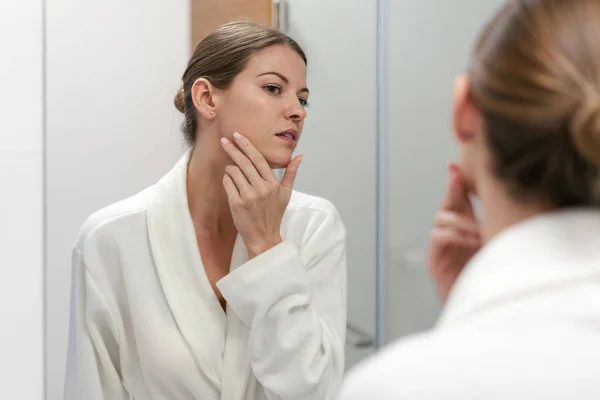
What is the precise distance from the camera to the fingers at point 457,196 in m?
0.65

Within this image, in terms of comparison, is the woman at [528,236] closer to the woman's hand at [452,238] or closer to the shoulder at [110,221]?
the woman's hand at [452,238]

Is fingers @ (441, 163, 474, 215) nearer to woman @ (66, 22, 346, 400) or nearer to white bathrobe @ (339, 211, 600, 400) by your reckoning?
white bathrobe @ (339, 211, 600, 400)

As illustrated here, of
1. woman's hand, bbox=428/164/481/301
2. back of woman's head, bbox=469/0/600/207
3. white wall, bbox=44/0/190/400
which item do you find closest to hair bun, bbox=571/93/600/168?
back of woman's head, bbox=469/0/600/207

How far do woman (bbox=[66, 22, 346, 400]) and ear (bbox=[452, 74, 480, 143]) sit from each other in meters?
0.51

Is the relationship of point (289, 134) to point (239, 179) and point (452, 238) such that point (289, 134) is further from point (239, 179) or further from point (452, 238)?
point (452, 238)

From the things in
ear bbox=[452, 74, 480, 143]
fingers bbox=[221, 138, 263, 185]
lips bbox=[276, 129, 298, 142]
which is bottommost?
fingers bbox=[221, 138, 263, 185]

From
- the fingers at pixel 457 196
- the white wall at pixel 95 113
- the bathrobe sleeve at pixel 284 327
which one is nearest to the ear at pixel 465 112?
the fingers at pixel 457 196

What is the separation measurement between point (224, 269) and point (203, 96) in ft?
0.90

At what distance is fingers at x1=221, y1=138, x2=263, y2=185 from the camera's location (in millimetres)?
1040

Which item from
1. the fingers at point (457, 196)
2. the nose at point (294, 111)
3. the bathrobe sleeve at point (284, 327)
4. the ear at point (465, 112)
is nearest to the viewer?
the ear at point (465, 112)

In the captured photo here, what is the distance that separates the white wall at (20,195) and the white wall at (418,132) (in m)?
0.95

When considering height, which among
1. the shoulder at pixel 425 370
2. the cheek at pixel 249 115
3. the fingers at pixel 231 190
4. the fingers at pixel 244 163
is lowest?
the fingers at pixel 231 190

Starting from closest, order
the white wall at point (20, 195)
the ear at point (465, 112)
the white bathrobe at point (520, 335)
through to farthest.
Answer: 1. the white bathrobe at point (520, 335)
2. the ear at point (465, 112)
3. the white wall at point (20, 195)

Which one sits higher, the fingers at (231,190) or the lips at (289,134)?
the lips at (289,134)
